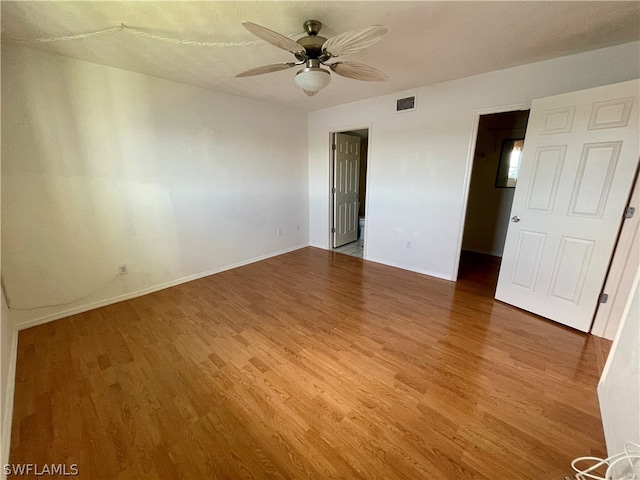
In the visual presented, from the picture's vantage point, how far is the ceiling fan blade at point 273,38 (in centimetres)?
130

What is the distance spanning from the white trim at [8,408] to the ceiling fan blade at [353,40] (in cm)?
260

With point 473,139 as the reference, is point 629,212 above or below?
below

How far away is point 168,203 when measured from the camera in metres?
2.98

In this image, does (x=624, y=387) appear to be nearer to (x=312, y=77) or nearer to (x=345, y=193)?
(x=312, y=77)

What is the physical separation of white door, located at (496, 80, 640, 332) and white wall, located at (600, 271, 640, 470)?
79 centimetres

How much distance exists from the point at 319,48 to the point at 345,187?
119 inches

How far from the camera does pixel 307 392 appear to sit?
5.28 feet

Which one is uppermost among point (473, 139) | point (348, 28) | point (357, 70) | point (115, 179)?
point (348, 28)

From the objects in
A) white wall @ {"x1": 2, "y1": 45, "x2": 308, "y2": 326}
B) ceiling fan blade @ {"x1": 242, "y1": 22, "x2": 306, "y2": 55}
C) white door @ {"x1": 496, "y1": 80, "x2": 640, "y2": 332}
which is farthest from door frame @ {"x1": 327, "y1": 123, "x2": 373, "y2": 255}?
ceiling fan blade @ {"x1": 242, "y1": 22, "x2": 306, "y2": 55}

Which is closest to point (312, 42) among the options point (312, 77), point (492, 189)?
point (312, 77)

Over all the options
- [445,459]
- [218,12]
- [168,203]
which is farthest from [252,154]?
[445,459]

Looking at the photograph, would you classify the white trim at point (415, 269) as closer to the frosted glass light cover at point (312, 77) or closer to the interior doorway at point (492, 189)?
the interior doorway at point (492, 189)

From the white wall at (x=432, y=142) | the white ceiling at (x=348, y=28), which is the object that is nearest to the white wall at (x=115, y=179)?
the white ceiling at (x=348, y=28)

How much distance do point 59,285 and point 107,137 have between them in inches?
58.8
